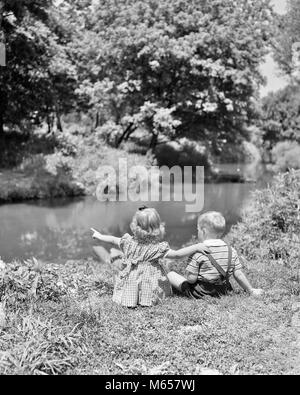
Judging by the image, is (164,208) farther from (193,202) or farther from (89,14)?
(89,14)

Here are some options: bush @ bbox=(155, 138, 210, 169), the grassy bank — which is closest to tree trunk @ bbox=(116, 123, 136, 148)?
bush @ bbox=(155, 138, 210, 169)

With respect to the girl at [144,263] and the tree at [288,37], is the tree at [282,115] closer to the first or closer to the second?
the tree at [288,37]

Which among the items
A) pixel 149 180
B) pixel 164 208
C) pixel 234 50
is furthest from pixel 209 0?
pixel 164 208

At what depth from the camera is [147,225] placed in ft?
16.4

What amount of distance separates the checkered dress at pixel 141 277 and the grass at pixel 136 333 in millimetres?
123

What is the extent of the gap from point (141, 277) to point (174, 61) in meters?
18.7

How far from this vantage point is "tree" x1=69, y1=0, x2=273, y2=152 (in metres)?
21.9

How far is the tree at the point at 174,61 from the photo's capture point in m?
21.9

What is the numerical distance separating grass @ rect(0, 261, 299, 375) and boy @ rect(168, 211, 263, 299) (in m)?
0.15

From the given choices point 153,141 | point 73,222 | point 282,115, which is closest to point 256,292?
point 73,222

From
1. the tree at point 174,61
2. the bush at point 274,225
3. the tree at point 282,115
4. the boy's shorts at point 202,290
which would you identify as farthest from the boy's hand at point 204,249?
the tree at point 282,115

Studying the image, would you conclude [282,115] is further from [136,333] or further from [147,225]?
[136,333]

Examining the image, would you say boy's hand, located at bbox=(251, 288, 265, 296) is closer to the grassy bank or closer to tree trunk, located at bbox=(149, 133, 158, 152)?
the grassy bank
